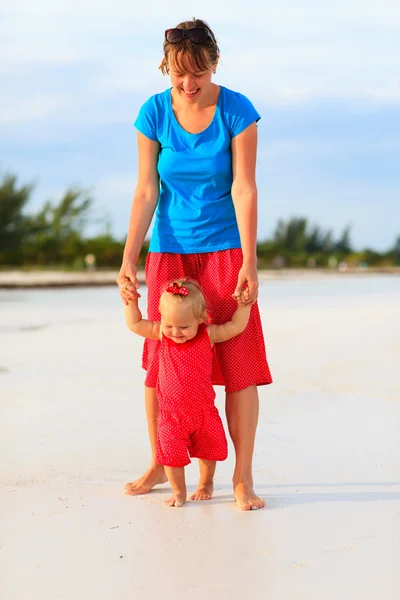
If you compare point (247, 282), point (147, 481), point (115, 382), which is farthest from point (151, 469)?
point (115, 382)

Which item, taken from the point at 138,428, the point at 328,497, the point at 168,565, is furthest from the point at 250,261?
the point at 138,428

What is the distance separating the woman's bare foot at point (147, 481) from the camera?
380 cm

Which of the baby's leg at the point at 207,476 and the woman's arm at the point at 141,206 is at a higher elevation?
the woman's arm at the point at 141,206

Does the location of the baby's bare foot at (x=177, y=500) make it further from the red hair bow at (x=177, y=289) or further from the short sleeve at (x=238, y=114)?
the short sleeve at (x=238, y=114)

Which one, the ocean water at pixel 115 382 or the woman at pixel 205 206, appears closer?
the woman at pixel 205 206

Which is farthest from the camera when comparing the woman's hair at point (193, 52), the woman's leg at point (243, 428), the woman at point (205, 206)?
the woman's leg at point (243, 428)

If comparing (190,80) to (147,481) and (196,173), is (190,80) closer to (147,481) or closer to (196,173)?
(196,173)

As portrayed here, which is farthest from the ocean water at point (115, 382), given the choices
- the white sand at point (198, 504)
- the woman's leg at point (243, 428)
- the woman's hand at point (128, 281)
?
the woman's hand at point (128, 281)

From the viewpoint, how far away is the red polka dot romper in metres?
3.59

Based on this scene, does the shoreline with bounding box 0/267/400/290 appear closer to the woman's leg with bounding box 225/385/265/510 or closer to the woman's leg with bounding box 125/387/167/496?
the woman's leg with bounding box 125/387/167/496

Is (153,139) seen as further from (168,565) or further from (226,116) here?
(168,565)

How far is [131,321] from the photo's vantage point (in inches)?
147

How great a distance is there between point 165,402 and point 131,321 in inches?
13.4

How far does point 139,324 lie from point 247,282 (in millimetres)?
441
